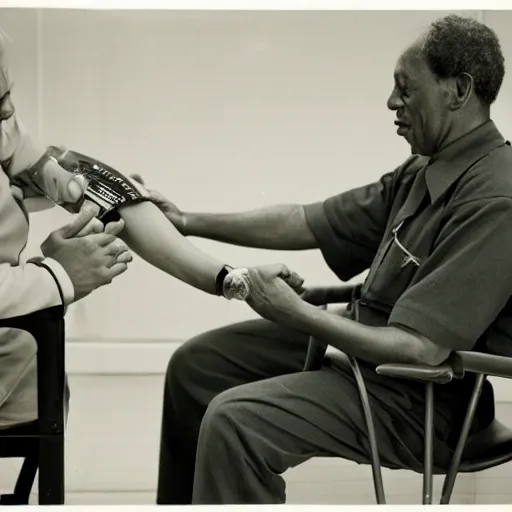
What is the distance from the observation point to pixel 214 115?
2.27 m

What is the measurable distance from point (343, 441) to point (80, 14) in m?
1.27

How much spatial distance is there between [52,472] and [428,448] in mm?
929

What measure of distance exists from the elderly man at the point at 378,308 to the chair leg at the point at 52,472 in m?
0.25

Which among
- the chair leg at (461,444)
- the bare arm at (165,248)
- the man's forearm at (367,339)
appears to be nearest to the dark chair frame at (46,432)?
the bare arm at (165,248)

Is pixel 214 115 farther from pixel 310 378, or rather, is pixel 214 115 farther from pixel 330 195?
pixel 310 378

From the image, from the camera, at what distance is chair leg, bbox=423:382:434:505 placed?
2.09 meters

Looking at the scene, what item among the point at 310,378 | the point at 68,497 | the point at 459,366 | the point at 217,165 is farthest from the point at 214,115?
the point at 68,497

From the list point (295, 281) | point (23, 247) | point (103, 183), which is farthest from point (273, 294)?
point (23, 247)

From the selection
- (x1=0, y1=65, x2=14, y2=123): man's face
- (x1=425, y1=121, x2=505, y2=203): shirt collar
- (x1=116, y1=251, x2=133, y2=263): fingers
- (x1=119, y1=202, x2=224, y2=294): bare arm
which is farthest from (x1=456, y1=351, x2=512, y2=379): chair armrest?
(x1=0, y1=65, x2=14, y2=123): man's face

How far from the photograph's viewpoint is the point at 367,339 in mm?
2129

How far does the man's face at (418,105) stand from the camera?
7.13 feet

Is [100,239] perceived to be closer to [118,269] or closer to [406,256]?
[118,269]

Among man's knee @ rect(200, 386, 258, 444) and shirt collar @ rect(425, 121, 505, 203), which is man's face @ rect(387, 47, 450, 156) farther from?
man's knee @ rect(200, 386, 258, 444)

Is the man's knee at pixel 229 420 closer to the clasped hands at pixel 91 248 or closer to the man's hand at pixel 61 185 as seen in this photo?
the clasped hands at pixel 91 248
